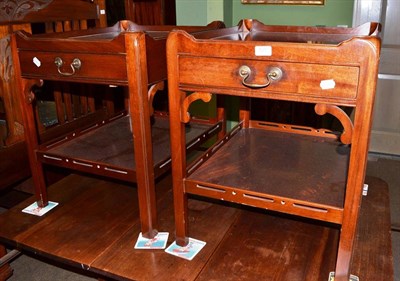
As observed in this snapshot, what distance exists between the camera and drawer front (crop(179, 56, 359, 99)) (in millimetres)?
893

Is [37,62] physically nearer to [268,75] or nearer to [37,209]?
[37,209]

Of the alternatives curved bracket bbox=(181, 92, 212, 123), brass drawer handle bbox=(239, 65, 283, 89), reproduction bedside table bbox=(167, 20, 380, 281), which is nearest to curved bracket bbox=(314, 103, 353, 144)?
reproduction bedside table bbox=(167, 20, 380, 281)

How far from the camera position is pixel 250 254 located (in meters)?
1.25

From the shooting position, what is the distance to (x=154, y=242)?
130cm

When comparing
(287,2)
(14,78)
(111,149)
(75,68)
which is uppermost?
(287,2)

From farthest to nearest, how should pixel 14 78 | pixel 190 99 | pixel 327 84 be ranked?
pixel 14 78, pixel 190 99, pixel 327 84

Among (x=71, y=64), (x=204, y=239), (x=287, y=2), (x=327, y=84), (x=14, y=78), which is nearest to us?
(x=327, y=84)

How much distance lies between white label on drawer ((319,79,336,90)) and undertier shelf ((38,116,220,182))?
61 centimetres

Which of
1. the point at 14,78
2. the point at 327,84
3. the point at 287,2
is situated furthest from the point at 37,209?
the point at 287,2

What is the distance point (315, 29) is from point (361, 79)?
0.68 meters

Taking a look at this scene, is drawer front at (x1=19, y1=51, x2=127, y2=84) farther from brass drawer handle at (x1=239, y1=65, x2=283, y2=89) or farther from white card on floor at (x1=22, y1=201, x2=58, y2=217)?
white card on floor at (x1=22, y1=201, x2=58, y2=217)

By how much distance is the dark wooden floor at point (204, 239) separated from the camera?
1.17 m

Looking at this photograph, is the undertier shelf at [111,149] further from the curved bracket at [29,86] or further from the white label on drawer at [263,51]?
the white label on drawer at [263,51]

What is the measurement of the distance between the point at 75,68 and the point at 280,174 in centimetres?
69
